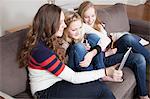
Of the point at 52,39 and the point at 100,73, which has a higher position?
the point at 52,39

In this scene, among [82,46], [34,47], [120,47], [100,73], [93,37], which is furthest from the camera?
[120,47]

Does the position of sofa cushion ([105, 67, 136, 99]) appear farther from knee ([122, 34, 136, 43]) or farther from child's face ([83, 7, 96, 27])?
child's face ([83, 7, 96, 27])

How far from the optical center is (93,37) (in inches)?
77.9

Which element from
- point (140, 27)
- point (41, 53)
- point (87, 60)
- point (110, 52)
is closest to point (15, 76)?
point (41, 53)

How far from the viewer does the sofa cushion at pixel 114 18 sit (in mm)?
2414

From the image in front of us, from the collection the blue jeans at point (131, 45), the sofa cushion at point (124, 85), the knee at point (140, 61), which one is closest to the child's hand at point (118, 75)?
the sofa cushion at point (124, 85)

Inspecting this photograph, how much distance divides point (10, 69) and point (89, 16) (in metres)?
0.84

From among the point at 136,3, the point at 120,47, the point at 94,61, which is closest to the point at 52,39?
the point at 94,61

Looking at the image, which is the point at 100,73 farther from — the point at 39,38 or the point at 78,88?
the point at 39,38

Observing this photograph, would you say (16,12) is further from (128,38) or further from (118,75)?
(118,75)

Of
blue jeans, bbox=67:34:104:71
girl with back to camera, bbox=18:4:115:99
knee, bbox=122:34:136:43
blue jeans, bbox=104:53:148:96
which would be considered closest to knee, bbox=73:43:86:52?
blue jeans, bbox=67:34:104:71

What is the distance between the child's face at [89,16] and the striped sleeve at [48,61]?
71 centimetres

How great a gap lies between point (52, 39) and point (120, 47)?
942 millimetres

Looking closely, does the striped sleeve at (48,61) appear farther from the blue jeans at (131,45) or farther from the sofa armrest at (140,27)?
the sofa armrest at (140,27)
